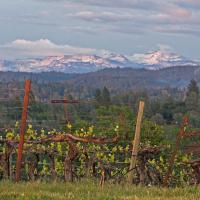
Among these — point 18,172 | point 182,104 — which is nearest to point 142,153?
point 18,172

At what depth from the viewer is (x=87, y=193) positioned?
30.8 ft

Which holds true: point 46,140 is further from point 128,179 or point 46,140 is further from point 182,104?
point 182,104

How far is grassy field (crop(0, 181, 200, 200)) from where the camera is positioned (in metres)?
8.78

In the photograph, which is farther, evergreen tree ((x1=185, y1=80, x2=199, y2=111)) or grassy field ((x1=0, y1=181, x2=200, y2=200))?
evergreen tree ((x1=185, y1=80, x2=199, y2=111))

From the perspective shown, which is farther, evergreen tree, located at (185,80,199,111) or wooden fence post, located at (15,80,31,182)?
evergreen tree, located at (185,80,199,111)

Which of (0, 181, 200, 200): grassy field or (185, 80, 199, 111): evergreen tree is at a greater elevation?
(0, 181, 200, 200): grassy field

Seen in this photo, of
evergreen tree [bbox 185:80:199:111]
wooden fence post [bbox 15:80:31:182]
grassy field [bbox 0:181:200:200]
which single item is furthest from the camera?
evergreen tree [bbox 185:80:199:111]

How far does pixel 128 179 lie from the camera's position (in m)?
12.7

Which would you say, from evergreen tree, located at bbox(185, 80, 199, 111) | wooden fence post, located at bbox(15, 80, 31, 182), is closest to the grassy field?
wooden fence post, located at bbox(15, 80, 31, 182)

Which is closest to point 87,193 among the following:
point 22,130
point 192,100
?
point 22,130

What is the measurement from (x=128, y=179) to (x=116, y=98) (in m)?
125

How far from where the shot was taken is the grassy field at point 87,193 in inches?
346

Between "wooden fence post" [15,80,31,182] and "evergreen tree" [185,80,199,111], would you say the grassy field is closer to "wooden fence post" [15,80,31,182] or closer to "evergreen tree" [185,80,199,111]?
"wooden fence post" [15,80,31,182]

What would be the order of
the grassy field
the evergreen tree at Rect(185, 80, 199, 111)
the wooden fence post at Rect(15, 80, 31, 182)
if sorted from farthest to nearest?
the evergreen tree at Rect(185, 80, 199, 111) → the wooden fence post at Rect(15, 80, 31, 182) → the grassy field
